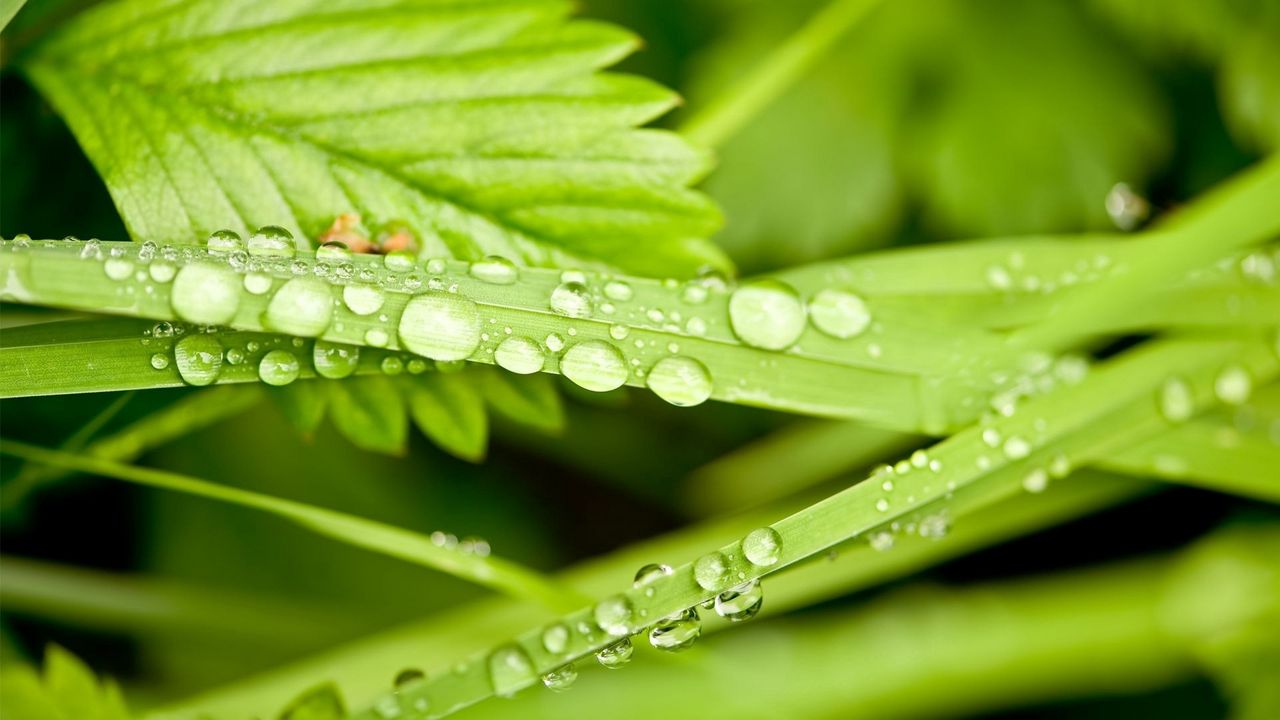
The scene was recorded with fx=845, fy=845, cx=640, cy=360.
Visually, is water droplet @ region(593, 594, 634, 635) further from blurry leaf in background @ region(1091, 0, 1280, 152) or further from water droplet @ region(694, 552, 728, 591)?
blurry leaf in background @ region(1091, 0, 1280, 152)

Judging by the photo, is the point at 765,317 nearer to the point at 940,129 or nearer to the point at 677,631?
the point at 677,631

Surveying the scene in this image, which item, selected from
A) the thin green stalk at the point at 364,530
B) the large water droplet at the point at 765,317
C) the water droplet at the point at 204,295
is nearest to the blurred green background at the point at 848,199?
the thin green stalk at the point at 364,530

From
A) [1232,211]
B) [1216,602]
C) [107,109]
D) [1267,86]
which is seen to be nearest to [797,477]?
[1216,602]

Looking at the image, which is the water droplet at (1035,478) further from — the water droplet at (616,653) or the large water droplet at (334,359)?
the large water droplet at (334,359)

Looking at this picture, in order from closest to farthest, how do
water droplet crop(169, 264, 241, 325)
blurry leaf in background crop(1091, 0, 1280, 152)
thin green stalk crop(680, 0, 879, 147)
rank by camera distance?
1. water droplet crop(169, 264, 241, 325)
2. thin green stalk crop(680, 0, 879, 147)
3. blurry leaf in background crop(1091, 0, 1280, 152)

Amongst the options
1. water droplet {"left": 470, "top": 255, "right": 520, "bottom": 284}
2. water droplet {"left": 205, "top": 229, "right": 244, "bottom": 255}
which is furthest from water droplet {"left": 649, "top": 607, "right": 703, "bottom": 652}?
water droplet {"left": 205, "top": 229, "right": 244, "bottom": 255}

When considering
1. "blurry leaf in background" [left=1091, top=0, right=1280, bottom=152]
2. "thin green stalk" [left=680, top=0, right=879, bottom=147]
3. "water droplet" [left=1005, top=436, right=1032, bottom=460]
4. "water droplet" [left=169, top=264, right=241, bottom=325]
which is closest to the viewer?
"water droplet" [left=169, top=264, right=241, bottom=325]

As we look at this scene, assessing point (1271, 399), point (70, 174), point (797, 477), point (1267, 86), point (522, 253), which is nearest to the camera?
point (522, 253)

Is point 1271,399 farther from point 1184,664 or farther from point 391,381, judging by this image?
point 391,381
